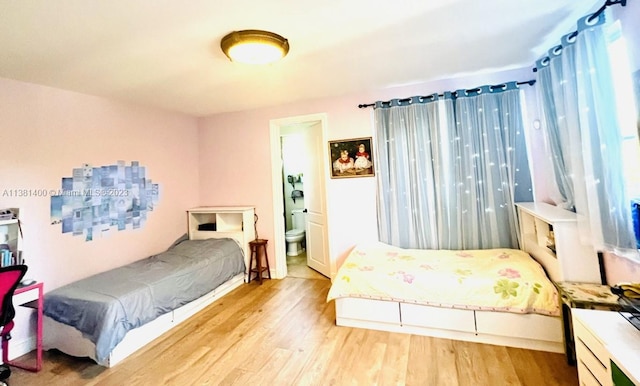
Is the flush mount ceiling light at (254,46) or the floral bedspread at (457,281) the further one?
the floral bedspread at (457,281)

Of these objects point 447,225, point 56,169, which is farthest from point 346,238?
point 56,169

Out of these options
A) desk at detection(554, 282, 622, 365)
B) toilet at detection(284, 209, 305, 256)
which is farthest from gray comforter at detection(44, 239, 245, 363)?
desk at detection(554, 282, 622, 365)

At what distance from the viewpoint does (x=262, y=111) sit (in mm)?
3779

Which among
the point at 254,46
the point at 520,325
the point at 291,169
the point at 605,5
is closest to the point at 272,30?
the point at 254,46

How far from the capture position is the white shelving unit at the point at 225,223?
366cm

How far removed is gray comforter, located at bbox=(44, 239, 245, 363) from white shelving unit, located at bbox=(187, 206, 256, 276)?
36 cm

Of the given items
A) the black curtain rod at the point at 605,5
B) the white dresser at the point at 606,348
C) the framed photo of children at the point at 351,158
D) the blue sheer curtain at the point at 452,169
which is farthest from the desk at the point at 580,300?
the framed photo of children at the point at 351,158

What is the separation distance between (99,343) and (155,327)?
0.52 meters

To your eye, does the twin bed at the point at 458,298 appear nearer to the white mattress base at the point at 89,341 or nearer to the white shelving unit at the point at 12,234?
the white mattress base at the point at 89,341

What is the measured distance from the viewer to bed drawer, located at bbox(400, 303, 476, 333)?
216 cm

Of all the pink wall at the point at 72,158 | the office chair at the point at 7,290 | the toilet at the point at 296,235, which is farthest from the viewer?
the toilet at the point at 296,235

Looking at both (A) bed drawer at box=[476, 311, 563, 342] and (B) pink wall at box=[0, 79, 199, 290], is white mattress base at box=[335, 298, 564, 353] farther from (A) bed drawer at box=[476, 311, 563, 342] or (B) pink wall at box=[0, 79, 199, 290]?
(B) pink wall at box=[0, 79, 199, 290]

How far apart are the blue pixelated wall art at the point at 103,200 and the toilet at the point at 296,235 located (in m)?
2.21

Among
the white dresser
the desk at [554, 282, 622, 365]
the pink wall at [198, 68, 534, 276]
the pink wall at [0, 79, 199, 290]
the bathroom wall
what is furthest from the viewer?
the bathroom wall
